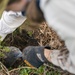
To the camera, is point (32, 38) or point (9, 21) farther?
point (32, 38)

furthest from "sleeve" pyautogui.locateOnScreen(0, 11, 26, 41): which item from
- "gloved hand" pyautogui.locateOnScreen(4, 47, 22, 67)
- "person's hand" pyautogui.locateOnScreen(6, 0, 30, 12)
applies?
"person's hand" pyautogui.locateOnScreen(6, 0, 30, 12)

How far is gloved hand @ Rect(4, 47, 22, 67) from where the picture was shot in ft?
7.43

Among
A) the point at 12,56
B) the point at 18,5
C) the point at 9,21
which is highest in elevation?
the point at 18,5

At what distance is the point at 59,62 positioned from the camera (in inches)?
66.7

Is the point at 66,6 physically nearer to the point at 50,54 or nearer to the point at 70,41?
the point at 70,41

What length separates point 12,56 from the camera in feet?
7.49

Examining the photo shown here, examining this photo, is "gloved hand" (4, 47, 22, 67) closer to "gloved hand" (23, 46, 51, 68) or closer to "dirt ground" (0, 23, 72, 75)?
"dirt ground" (0, 23, 72, 75)

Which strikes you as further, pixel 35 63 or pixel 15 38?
pixel 15 38

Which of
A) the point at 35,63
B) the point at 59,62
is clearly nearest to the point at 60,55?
the point at 59,62

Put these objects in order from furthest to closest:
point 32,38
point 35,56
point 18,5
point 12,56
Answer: point 32,38
point 12,56
point 35,56
point 18,5

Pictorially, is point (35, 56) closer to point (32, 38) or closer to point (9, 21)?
point (9, 21)

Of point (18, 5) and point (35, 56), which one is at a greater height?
point (18, 5)

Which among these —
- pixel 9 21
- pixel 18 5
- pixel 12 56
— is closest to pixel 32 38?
pixel 12 56

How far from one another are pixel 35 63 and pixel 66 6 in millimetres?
1045
